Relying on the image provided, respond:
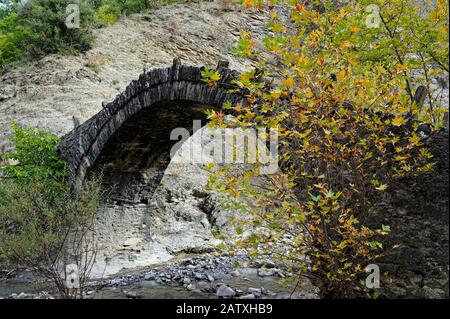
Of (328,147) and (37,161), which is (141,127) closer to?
(37,161)

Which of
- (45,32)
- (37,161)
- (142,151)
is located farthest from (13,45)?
(142,151)

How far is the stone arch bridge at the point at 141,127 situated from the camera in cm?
699

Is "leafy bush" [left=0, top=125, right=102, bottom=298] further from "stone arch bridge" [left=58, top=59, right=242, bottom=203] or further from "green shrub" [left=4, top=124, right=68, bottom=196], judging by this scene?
"stone arch bridge" [left=58, top=59, right=242, bottom=203]

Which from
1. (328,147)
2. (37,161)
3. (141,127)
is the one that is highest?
(141,127)

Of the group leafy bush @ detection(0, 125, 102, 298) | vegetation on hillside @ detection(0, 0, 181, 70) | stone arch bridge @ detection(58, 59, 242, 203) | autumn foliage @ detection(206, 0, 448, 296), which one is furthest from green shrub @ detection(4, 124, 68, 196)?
vegetation on hillside @ detection(0, 0, 181, 70)

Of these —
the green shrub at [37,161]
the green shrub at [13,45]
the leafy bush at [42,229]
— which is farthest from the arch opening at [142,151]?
the green shrub at [13,45]

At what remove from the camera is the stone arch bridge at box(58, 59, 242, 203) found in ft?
22.9

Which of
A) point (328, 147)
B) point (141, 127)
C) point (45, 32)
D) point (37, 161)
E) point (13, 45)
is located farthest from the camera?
point (13, 45)

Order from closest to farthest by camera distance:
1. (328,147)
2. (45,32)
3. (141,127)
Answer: (328,147) < (141,127) < (45,32)

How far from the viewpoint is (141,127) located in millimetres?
9078

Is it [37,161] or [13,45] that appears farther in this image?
[13,45]

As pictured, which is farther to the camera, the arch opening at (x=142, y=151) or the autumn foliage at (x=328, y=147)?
the arch opening at (x=142, y=151)

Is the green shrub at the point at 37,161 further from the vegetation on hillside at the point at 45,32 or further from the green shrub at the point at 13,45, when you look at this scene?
the green shrub at the point at 13,45

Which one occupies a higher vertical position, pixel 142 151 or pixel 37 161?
pixel 142 151
